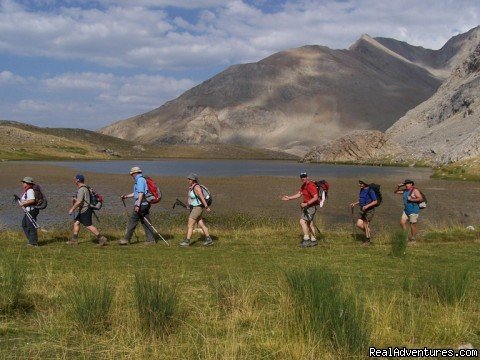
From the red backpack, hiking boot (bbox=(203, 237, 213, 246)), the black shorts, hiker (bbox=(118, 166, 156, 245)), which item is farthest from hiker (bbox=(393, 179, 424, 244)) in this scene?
the black shorts

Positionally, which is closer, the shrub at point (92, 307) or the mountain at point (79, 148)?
the shrub at point (92, 307)

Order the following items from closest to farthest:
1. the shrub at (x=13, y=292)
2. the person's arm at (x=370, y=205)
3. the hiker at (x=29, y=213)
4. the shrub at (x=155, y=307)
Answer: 1. the shrub at (x=155, y=307)
2. the shrub at (x=13, y=292)
3. the hiker at (x=29, y=213)
4. the person's arm at (x=370, y=205)

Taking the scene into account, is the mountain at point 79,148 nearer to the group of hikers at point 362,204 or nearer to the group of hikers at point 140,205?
the group of hikers at point 140,205

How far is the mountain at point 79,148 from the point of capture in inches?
4560

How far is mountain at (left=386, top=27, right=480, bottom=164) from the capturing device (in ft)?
249

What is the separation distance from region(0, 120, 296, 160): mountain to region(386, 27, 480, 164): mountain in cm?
6585

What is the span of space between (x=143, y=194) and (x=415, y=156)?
86541mm

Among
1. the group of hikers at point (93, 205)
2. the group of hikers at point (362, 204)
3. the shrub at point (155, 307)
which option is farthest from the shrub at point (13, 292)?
the group of hikers at point (362, 204)

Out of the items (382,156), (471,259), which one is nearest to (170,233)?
(471,259)

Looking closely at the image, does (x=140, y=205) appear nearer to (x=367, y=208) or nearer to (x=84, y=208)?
(x=84, y=208)

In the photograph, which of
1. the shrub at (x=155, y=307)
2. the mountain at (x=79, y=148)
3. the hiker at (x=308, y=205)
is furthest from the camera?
the mountain at (x=79, y=148)

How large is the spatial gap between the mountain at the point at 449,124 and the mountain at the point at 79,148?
6585cm

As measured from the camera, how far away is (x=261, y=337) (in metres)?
6.55

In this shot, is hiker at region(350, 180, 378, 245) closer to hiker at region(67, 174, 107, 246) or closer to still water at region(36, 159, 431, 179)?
hiker at region(67, 174, 107, 246)
